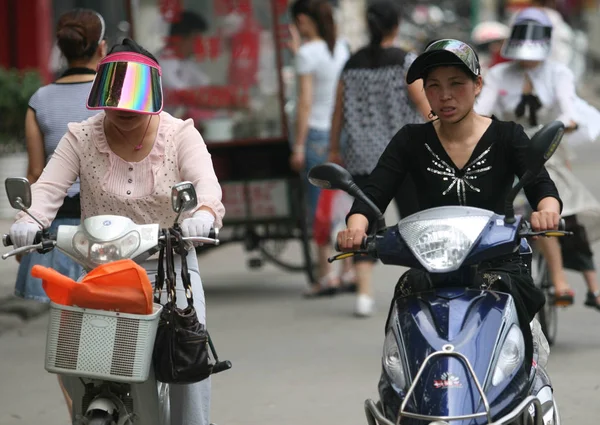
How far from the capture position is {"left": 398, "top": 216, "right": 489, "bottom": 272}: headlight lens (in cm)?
402

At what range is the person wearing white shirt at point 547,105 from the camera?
7676 millimetres

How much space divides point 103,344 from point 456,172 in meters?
1.39

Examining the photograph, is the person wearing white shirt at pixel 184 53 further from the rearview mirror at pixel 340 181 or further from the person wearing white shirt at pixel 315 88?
the rearview mirror at pixel 340 181

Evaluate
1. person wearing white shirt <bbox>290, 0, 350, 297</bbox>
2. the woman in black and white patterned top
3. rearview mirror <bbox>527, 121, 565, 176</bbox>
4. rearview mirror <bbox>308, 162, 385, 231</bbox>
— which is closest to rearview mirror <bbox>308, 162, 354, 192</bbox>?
rearview mirror <bbox>308, 162, 385, 231</bbox>

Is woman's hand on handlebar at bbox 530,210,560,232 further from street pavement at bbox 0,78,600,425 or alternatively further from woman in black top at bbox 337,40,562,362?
street pavement at bbox 0,78,600,425

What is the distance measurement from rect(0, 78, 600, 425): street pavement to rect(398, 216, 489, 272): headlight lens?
237cm

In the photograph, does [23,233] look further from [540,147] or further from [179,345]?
[540,147]

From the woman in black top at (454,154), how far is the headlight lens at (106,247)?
0.75 metres

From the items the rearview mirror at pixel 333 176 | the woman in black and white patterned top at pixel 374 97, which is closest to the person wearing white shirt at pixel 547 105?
the woman in black and white patterned top at pixel 374 97

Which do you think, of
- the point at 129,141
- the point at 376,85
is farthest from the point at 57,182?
the point at 376,85

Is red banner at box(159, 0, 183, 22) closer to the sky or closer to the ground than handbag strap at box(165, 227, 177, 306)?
closer to the sky

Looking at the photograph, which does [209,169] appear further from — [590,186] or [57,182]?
[590,186]

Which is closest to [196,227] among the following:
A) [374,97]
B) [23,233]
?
[23,233]

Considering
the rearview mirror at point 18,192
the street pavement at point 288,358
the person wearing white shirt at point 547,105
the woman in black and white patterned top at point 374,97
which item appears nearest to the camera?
the rearview mirror at point 18,192
